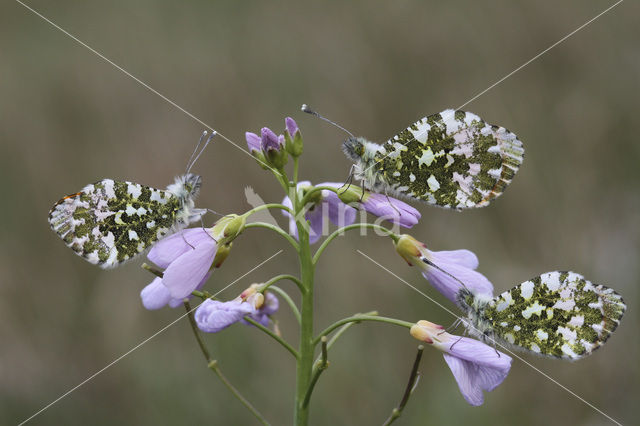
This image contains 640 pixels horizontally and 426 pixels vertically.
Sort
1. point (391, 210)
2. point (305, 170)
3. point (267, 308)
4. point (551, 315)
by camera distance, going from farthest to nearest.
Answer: point (305, 170) → point (267, 308) → point (391, 210) → point (551, 315)

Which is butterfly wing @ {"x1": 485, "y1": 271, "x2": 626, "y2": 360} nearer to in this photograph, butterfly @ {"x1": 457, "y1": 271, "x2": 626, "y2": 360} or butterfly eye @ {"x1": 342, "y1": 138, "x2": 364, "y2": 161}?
butterfly @ {"x1": 457, "y1": 271, "x2": 626, "y2": 360}

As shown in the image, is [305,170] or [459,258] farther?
[305,170]

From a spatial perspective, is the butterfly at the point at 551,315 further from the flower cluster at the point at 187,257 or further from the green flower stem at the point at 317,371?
the flower cluster at the point at 187,257

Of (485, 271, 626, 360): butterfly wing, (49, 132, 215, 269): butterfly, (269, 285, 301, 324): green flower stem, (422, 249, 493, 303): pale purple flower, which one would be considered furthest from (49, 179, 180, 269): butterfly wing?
(485, 271, 626, 360): butterfly wing

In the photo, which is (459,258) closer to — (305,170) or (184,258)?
(184,258)

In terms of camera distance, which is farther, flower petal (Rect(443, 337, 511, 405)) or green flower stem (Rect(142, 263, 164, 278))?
green flower stem (Rect(142, 263, 164, 278))

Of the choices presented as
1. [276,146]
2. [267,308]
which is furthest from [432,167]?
[267,308]

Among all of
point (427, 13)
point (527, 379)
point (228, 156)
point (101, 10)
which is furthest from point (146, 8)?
point (527, 379)
